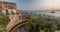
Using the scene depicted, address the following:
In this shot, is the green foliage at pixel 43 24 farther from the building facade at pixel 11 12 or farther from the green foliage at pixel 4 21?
the green foliage at pixel 4 21

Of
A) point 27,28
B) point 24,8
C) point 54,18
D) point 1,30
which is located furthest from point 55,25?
point 1,30

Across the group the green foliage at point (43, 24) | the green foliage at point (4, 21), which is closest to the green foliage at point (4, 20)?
the green foliage at point (4, 21)

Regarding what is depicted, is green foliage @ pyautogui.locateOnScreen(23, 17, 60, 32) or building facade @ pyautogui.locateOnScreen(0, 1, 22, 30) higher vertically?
building facade @ pyautogui.locateOnScreen(0, 1, 22, 30)

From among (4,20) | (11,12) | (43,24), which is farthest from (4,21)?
(43,24)

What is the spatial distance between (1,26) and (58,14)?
102 cm

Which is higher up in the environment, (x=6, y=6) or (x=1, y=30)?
(x=6, y=6)

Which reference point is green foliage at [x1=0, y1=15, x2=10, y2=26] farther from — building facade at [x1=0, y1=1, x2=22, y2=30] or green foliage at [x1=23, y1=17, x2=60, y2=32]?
green foliage at [x1=23, y1=17, x2=60, y2=32]

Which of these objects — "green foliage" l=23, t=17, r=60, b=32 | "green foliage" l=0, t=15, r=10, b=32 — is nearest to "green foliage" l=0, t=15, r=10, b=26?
"green foliage" l=0, t=15, r=10, b=32

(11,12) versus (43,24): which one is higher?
(11,12)

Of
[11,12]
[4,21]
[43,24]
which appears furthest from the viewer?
[11,12]

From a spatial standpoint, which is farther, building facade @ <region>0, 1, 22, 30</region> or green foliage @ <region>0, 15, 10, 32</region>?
building facade @ <region>0, 1, 22, 30</region>

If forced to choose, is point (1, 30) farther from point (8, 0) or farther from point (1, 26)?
point (8, 0)

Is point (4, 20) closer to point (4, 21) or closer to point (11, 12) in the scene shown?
point (4, 21)

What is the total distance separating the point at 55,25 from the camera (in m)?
2.75
